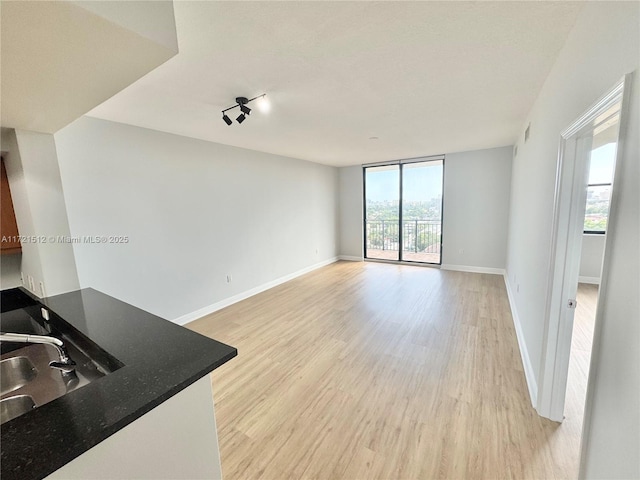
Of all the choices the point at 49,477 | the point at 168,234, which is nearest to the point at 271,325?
the point at 168,234

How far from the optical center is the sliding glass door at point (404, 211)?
19.1 feet

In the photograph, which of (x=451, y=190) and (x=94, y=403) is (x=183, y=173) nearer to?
(x=94, y=403)

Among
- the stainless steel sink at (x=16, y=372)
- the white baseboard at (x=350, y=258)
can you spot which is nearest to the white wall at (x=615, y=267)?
the stainless steel sink at (x=16, y=372)

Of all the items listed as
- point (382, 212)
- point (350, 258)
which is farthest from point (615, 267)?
point (350, 258)

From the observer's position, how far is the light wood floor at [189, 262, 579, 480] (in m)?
1.53

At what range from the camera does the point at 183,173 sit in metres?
3.38

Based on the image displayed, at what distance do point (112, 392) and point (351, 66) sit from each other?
207cm

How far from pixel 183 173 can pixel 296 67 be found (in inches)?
89.9

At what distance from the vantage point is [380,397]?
6.71ft

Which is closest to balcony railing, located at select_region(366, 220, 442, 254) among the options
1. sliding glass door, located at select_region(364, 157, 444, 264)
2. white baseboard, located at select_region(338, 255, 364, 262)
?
sliding glass door, located at select_region(364, 157, 444, 264)

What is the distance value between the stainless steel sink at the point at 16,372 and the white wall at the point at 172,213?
1.50 metres

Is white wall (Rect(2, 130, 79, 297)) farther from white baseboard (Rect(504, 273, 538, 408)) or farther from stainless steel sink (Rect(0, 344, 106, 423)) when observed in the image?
white baseboard (Rect(504, 273, 538, 408))

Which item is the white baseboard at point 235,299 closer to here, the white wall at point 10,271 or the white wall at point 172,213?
the white wall at point 172,213

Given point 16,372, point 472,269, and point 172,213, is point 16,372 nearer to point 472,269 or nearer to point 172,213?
point 172,213
